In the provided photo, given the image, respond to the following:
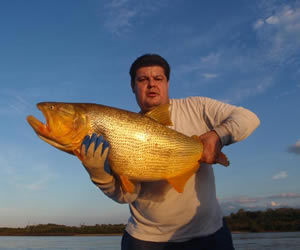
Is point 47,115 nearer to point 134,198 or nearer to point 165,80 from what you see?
point 134,198

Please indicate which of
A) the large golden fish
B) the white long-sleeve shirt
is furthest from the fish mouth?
the white long-sleeve shirt

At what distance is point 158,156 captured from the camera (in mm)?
3203

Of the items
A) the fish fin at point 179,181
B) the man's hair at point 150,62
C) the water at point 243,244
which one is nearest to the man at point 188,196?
the fish fin at point 179,181

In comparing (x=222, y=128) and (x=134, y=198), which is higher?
(x=222, y=128)

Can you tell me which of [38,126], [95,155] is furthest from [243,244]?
[38,126]

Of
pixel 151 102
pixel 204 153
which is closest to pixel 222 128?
pixel 204 153

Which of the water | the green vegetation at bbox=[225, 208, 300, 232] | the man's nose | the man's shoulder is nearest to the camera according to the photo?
Result: the man's shoulder

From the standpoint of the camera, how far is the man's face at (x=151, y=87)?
417 cm

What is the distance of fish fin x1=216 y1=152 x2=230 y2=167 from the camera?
3.20 metres

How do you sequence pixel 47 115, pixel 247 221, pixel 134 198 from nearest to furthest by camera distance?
1. pixel 47 115
2. pixel 134 198
3. pixel 247 221

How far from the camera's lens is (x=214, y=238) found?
11.5 ft

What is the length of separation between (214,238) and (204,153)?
1.11 metres

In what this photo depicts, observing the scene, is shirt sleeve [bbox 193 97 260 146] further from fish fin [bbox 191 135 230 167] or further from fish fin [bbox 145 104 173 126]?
fish fin [bbox 145 104 173 126]

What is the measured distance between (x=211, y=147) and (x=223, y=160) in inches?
7.8
